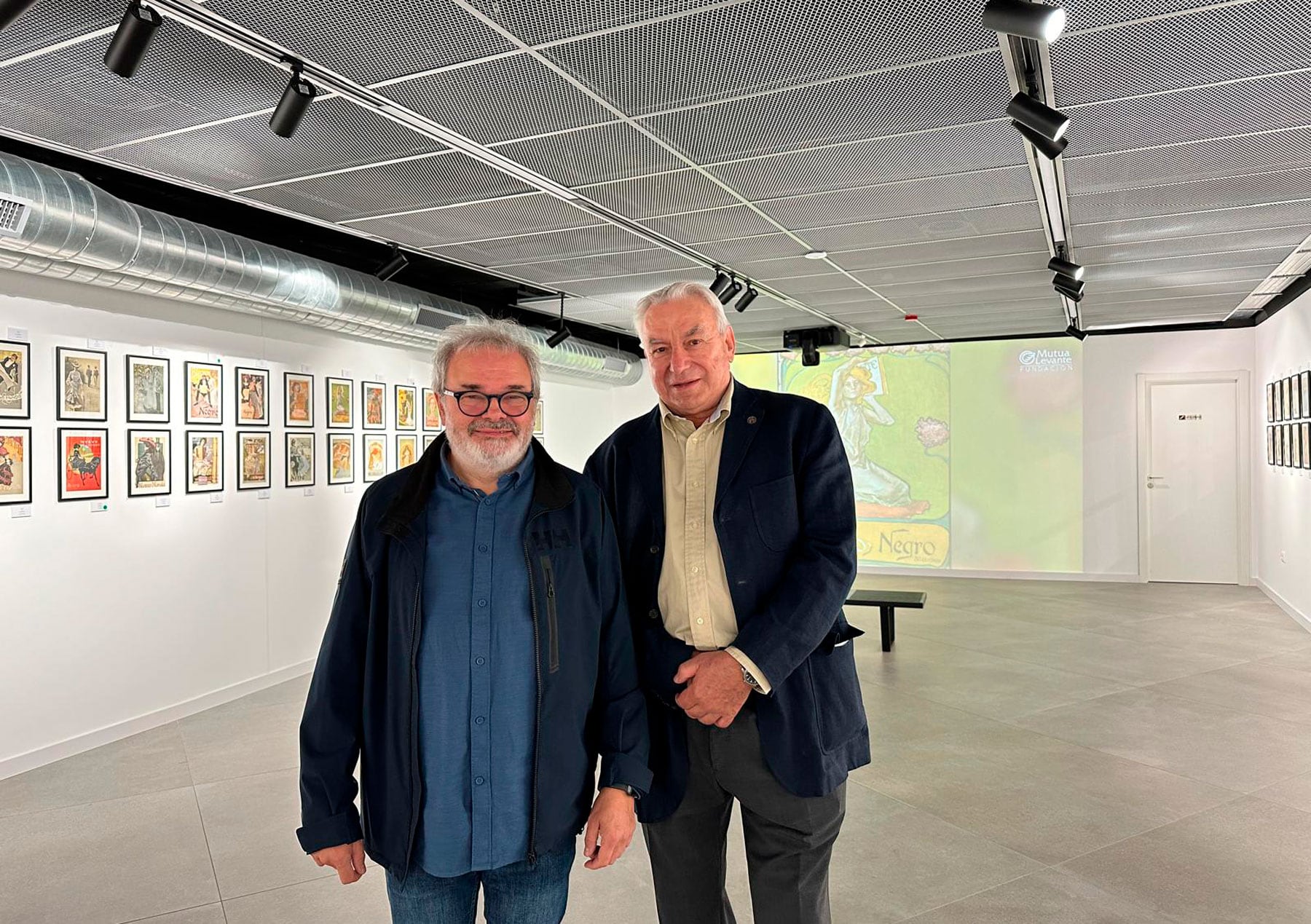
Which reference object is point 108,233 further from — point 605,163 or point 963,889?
point 963,889

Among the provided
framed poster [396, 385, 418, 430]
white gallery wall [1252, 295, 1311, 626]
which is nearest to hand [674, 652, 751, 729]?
framed poster [396, 385, 418, 430]

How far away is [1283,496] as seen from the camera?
9.53 m

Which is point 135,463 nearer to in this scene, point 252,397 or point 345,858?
point 252,397

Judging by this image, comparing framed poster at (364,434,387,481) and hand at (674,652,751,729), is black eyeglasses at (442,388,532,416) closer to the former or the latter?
hand at (674,652,751,729)

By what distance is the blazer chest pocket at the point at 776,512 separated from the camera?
78.1 inches

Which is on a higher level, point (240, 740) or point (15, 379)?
point (15, 379)

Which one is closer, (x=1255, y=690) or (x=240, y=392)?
(x=1255, y=690)

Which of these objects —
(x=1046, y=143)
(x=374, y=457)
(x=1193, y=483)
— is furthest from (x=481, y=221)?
(x=1193, y=483)

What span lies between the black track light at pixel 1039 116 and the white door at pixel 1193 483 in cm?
940

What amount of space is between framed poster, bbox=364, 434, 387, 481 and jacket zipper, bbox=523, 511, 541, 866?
6.63 meters

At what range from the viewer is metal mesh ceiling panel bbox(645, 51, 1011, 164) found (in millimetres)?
3689

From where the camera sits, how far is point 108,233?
4758 mm

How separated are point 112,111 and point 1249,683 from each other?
7.52m

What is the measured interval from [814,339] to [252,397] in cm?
655
